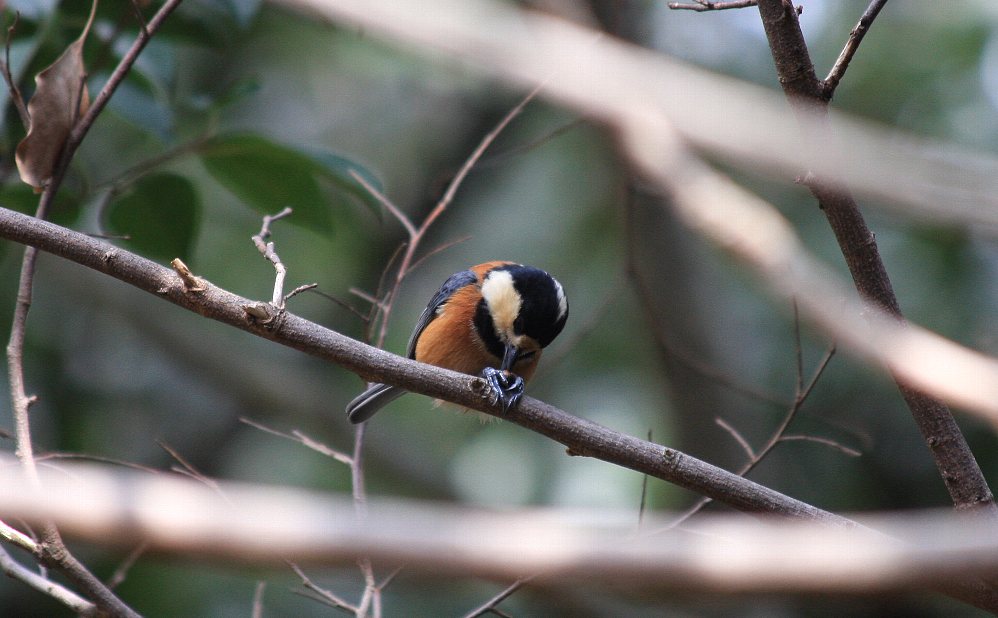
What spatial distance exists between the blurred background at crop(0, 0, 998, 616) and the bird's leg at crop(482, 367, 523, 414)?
4.42 feet

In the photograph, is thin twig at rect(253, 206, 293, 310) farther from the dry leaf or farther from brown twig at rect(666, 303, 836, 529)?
brown twig at rect(666, 303, 836, 529)

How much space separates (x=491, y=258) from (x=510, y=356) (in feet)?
11.0

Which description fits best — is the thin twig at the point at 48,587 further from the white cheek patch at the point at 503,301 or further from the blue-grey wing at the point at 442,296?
the blue-grey wing at the point at 442,296

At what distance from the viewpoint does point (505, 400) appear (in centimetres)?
258

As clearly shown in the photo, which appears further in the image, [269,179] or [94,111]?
[269,179]

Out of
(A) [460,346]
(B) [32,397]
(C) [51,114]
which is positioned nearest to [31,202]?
(C) [51,114]

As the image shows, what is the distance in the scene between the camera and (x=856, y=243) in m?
2.33

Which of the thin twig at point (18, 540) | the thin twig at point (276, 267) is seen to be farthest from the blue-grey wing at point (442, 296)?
the thin twig at point (18, 540)

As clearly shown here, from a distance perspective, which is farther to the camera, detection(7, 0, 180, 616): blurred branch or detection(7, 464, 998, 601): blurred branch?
detection(7, 0, 180, 616): blurred branch

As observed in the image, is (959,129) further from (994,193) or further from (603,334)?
(994,193)

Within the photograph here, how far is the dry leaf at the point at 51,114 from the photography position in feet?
8.85

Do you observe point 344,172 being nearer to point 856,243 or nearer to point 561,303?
point 561,303

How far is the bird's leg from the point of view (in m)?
2.55

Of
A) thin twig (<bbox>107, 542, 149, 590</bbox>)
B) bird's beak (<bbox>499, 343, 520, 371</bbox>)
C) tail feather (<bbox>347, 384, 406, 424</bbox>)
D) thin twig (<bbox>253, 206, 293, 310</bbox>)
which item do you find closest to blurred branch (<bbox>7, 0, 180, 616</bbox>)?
thin twig (<bbox>107, 542, 149, 590</bbox>)
